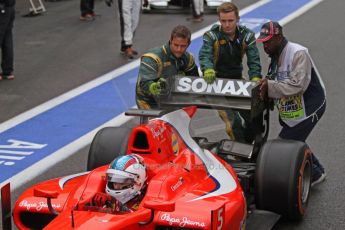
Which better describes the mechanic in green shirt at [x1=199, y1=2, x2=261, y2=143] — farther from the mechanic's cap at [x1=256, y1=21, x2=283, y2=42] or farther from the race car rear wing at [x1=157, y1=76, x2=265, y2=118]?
the mechanic's cap at [x1=256, y1=21, x2=283, y2=42]

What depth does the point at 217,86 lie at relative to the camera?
7121 millimetres

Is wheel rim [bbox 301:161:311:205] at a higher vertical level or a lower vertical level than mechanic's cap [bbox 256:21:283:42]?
lower

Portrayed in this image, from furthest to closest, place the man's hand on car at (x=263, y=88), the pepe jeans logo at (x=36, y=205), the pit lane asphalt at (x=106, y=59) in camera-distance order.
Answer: the pit lane asphalt at (x=106, y=59) → the man's hand on car at (x=263, y=88) → the pepe jeans logo at (x=36, y=205)

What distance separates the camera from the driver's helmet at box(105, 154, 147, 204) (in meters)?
5.55

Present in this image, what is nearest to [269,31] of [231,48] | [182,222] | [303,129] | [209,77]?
[209,77]

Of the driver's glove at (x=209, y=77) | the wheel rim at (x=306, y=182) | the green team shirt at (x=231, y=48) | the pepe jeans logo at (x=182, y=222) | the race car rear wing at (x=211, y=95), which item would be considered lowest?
the wheel rim at (x=306, y=182)

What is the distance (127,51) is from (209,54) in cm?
631

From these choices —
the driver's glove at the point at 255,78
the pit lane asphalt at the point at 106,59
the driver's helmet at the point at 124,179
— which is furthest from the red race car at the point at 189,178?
the pit lane asphalt at the point at 106,59

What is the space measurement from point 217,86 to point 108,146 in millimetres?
1144

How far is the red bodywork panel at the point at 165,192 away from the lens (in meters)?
5.32

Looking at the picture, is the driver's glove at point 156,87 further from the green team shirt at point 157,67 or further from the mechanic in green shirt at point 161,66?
the green team shirt at point 157,67

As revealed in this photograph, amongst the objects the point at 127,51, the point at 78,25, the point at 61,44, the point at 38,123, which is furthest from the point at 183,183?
the point at 78,25

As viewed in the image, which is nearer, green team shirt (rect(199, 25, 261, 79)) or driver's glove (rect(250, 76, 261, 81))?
driver's glove (rect(250, 76, 261, 81))

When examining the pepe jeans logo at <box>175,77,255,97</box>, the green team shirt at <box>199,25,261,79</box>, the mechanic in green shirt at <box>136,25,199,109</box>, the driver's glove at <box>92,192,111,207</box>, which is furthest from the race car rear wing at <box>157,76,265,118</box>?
the driver's glove at <box>92,192,111,207</box>
